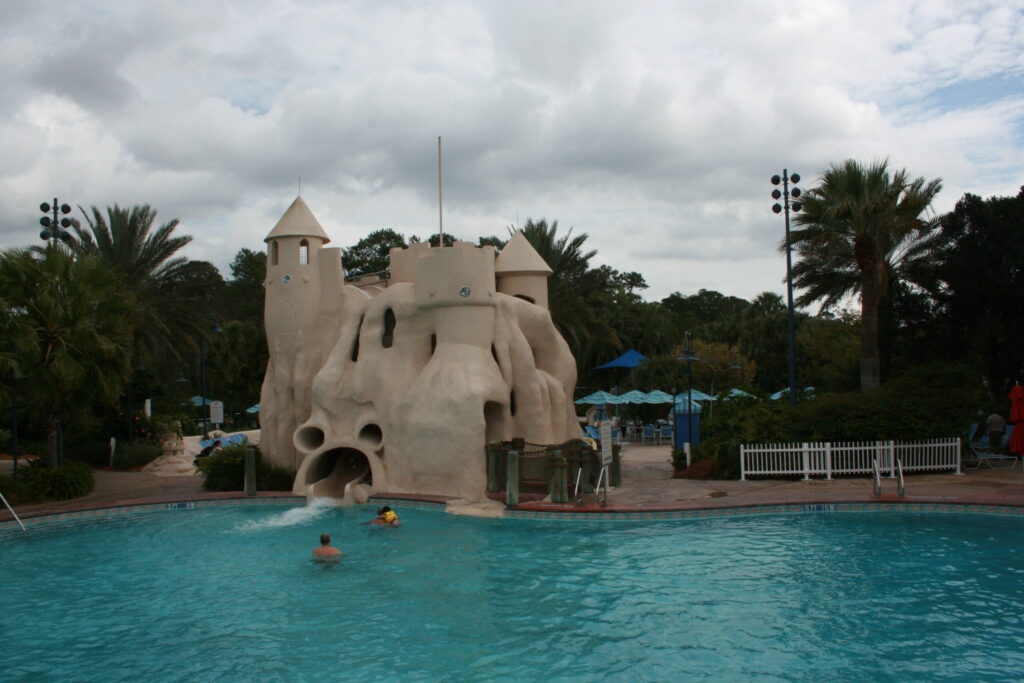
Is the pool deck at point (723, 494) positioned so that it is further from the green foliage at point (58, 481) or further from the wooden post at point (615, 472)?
the green foliage at point (58, 481)

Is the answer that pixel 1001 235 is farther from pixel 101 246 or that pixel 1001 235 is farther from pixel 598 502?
pixel 101 246

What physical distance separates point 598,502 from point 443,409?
396 centimetres

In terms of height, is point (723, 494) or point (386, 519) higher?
point (723, 494)

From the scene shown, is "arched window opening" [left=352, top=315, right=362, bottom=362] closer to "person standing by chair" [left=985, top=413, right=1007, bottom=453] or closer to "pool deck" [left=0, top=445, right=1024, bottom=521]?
"pool deck" [left=0, top=445, right=1024, bottom=521]

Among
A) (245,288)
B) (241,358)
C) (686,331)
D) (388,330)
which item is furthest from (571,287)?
(245,288)

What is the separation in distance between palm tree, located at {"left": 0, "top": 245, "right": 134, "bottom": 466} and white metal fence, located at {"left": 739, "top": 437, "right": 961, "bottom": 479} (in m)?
15.2

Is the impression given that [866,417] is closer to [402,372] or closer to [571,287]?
[402,372]

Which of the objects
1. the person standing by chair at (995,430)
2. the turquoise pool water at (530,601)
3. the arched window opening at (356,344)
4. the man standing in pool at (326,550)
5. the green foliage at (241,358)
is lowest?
the turquoise pool water at (530,601)

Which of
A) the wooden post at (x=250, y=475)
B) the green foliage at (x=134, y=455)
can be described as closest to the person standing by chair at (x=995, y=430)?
the wooden post at (x=250, y=475)

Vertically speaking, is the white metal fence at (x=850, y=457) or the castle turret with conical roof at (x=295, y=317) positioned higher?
the castle turret with conical roof at (x=295, y=317)

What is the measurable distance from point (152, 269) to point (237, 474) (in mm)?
14201

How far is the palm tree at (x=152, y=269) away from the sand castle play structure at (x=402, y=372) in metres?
10.6

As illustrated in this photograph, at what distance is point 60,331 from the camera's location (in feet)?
65.2

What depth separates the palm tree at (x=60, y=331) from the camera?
1931cm
